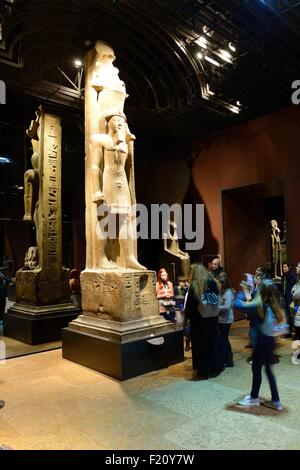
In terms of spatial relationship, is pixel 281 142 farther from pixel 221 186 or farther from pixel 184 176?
pixel 184 176

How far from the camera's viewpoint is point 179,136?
1107cm

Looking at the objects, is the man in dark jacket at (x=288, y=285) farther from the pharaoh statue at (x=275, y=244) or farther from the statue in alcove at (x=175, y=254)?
the pharaoh statue at (x=275, y=244)

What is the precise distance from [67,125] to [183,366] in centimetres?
816

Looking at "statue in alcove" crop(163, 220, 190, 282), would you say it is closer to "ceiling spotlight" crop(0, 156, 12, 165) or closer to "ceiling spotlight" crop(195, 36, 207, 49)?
"ceiling spotlight" crop(195, 36, 207, 49)

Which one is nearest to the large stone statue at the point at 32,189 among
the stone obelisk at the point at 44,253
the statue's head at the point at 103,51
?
the stone obelisk at the point at 44,253

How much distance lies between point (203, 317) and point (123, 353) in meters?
1.22

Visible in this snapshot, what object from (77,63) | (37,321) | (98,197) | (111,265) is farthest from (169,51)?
(37,321)

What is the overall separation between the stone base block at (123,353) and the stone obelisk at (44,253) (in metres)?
2.07

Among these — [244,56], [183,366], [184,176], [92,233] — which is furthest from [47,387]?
[184,176]

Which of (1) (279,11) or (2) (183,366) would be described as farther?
(1) (279,11)

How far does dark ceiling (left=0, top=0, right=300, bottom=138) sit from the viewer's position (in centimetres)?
624

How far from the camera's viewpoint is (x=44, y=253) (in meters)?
7.91

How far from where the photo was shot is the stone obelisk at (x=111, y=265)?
203 inches

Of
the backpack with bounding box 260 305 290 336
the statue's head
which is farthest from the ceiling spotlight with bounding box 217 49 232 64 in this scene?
the backpack with bounding box 260 305 290 336
